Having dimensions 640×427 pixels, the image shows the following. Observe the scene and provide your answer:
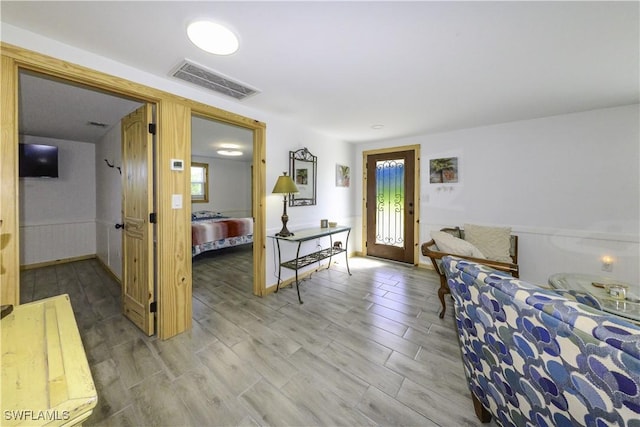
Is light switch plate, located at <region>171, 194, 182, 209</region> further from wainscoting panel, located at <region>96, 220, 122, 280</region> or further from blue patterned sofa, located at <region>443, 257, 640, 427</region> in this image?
blue patterned sofa, located at <region>443, 257, 640, 427</region>

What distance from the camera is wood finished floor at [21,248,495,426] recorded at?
140 cm

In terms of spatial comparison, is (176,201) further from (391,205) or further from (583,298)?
(391,205)

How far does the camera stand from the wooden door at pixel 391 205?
4.29m

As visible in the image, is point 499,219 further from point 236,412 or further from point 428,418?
point 236,412

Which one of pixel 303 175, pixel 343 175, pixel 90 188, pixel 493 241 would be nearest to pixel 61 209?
pixel 90 188

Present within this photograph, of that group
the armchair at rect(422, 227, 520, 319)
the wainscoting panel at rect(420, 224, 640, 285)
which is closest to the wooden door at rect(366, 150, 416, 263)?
the armchair at rect(422, 227, 520, 319)

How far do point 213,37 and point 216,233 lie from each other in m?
3.71

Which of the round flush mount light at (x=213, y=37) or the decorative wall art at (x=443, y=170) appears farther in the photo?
the decorative wall art at (x=443, y=170)

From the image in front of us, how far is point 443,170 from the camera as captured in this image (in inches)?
153

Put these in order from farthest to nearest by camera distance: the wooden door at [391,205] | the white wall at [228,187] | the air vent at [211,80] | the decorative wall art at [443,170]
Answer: the white wall at [228,187] < the wooden door at [391,205] < the decorative wall art at [443,170] < the air vent at [211,80]

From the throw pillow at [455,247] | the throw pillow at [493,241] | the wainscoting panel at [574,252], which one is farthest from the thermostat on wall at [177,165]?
the wainscoting panel at [574,252]

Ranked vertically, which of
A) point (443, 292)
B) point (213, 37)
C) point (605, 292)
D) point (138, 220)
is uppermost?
point (213, 37)

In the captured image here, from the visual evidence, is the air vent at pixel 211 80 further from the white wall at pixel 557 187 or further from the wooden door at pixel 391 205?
the white wall at pixel 557 187

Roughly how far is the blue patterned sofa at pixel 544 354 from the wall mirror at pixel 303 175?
2548mm
